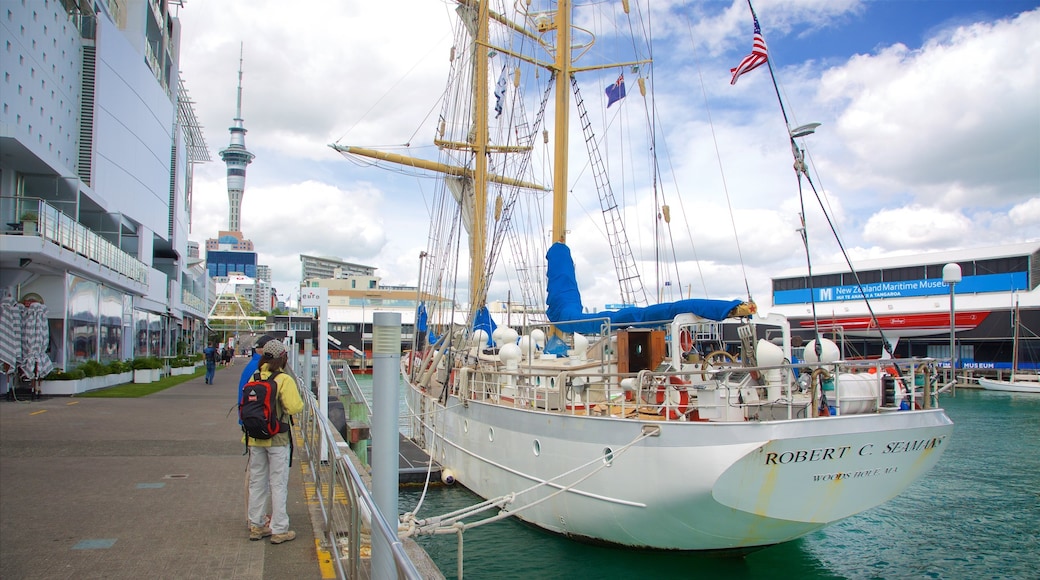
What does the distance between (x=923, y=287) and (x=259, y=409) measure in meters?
58.2

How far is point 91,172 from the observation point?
33.8 meters

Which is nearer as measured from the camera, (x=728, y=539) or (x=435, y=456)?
(x=728, y=539)

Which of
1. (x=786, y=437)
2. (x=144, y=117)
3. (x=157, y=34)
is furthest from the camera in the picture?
(x=157, y=34)

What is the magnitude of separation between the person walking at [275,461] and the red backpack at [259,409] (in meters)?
0.09

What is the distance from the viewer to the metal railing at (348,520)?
3.57 meters

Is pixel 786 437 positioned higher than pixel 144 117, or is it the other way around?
pixel 144 117

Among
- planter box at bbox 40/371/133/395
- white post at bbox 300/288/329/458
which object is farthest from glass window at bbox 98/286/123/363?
white post at bbox 300/288/329/458

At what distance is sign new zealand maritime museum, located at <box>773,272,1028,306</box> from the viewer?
50.4 m

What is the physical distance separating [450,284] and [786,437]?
1766 centimetres

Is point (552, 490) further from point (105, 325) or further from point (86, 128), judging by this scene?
point (86, 128)

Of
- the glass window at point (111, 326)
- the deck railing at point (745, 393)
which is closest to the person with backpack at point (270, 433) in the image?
the deck railing at point (745, 393)

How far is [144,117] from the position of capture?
139 ft

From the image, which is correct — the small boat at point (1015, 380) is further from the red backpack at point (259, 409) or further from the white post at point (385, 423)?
the white post at point (385, 423)

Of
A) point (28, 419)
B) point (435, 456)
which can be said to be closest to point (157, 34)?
point (28, 419)
